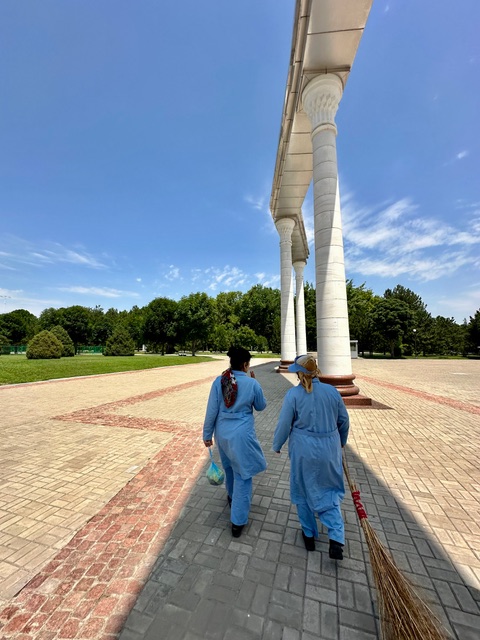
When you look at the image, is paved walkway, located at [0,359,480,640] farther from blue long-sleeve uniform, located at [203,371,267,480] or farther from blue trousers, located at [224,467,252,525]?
blue long-sleeve uniform, located at [203,371,267,480]

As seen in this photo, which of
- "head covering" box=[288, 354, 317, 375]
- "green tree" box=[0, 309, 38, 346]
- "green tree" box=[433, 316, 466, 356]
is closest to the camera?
"head covering" box=[288, 354, 317, 375]

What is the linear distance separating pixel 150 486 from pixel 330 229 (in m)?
8.27

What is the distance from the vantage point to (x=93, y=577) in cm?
231

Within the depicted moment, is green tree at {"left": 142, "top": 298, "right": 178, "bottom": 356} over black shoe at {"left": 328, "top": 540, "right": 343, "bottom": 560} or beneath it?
over

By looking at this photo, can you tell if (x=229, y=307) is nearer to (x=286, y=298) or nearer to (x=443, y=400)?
(x=286, y=298)

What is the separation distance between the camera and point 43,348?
30.4m

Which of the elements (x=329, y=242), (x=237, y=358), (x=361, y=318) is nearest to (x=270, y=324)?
(x=361, y=318)

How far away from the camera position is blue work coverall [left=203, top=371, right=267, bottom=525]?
278cm

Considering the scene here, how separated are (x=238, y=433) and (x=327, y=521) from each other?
1.11m

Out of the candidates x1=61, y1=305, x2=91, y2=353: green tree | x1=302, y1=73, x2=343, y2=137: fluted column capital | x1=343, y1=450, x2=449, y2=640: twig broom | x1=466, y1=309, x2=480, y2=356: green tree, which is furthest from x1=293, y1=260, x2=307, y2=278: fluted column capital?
x1=61, y1=305, x2=91, y2=353: green tree

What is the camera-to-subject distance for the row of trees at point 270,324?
40.1 m

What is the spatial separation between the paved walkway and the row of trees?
3161 centimetres

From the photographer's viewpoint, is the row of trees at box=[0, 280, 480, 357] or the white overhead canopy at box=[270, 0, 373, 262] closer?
the white overhead canopy at box=[270, 0, 373, 262]

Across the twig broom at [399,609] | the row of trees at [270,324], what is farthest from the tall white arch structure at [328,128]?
the row of trees at [270,324]
